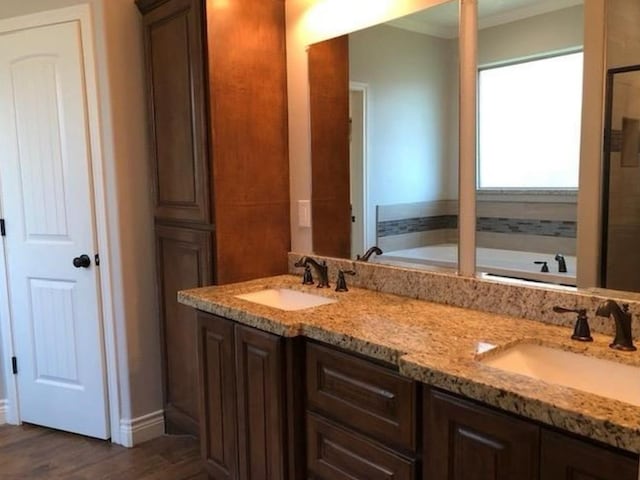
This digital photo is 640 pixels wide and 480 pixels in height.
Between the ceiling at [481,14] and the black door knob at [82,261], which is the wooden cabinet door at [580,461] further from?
the black door knob at [82,261]

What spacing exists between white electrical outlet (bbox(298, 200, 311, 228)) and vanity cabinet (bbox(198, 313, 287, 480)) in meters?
0.73

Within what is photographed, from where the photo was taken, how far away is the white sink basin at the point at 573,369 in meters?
1.33

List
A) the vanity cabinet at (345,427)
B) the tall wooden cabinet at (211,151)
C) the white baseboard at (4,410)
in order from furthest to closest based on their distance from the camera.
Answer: the white baseboard at (4,410) → the tall wooden cabinet at (211,151) → the vanity cabinet at (345,427)

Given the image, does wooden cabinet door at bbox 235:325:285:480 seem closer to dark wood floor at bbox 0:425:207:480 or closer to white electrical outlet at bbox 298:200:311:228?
dark wood floor at bbox 0:425:207:480

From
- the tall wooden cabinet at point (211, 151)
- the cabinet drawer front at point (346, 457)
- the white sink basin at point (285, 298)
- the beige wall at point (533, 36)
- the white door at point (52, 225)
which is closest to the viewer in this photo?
the cabinet drawer front at point (346, 457)

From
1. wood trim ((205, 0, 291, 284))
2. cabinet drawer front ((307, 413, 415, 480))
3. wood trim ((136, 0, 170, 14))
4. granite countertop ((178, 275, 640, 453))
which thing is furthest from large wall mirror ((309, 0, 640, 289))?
wood trim ((136, 0, 170, 14))

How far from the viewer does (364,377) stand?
154 centimetres

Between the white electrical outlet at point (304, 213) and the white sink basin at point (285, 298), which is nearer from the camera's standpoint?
the white sink basin at point (285, 298)

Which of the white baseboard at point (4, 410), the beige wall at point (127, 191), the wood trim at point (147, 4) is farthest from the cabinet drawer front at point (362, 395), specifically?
the white baseboard at point (4, 410)

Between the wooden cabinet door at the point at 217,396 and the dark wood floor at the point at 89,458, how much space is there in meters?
0.42

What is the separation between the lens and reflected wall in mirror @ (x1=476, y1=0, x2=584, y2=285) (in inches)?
65.8

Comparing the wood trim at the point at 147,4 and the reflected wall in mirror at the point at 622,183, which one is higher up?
the wood trim at the point at 147,4

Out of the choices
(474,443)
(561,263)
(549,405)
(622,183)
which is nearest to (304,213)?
(561,263)

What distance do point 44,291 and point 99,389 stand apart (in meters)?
0.61
